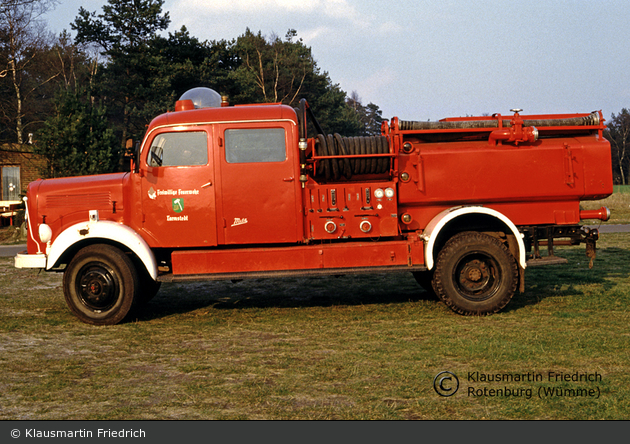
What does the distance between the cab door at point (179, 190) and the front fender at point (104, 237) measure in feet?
0.73

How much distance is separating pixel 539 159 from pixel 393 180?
74.7 inches

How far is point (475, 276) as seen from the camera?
24.2 ft

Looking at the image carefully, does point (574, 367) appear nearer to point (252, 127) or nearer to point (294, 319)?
point (294, 319)

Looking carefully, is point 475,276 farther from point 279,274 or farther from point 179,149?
point 179,149

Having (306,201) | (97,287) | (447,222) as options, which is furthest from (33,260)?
(447,222)

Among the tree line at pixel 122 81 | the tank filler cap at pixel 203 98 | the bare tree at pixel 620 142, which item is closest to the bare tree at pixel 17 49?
the tree line at pixel 122 81

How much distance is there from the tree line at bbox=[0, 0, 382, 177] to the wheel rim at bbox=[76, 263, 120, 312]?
15.9 meters

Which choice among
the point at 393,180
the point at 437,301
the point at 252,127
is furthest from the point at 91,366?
the point at 437,301

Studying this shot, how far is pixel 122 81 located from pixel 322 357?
30.6 m

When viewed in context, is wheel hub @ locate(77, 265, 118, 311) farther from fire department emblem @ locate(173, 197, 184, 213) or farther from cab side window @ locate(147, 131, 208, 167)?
cab side window @ locate(147, 131, 208, 167)

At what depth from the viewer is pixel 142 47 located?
103 feet

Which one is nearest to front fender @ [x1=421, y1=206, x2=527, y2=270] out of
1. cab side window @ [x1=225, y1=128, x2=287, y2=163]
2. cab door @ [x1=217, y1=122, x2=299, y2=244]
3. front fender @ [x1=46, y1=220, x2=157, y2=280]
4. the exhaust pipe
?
the exhaust pipe

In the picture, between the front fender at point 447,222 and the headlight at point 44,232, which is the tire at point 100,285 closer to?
the headlight at point 44,232

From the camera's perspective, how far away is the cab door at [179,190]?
742 cm
